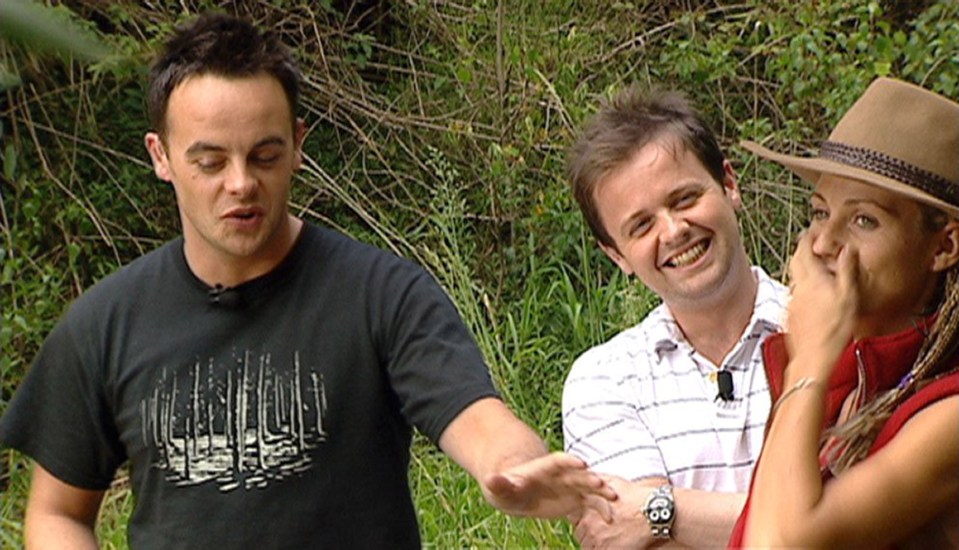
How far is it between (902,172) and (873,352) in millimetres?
236

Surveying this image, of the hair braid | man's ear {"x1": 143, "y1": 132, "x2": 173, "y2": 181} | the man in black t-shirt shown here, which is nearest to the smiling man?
the man in black t-shirt

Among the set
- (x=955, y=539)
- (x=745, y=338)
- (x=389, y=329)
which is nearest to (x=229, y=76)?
(x=389, y=329)

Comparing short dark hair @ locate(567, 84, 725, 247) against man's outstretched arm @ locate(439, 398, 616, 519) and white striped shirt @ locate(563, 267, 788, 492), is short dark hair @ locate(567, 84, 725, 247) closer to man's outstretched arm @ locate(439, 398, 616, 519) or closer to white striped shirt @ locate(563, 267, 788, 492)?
white striped shirt @ locate(563, 267, 788, 492)

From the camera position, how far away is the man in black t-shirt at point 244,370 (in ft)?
7.52

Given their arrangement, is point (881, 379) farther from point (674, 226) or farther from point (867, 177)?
point (674, 226)

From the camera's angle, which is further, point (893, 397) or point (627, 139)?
point (627, 139)

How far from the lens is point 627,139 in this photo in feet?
8.24

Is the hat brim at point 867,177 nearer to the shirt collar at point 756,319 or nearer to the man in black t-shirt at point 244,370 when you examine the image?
the shirt collar at point 756,319

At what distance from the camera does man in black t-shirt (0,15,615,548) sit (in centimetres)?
229

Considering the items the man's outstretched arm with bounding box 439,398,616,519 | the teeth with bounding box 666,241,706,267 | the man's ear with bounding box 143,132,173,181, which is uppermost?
the man's ear with bounding box 143,132,173,181

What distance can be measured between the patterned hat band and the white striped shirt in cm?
39

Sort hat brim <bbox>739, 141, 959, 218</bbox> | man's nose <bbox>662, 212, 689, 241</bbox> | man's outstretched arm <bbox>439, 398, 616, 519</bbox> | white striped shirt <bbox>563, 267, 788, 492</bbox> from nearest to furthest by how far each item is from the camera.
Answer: hat brim <bbox>739, 141, 959, 218</bbox>, man's outstretched arm <bbox>439, 398, 616, 519</bbox>, white striped shirt <bbox>563, 267, 788, 492</bbox>, man's nose <bbox>662, 212, 689, 241</bbox>

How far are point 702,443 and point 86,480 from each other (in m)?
1.00

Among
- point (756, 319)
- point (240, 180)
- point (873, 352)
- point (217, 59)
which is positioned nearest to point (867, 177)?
point (873, 352)
